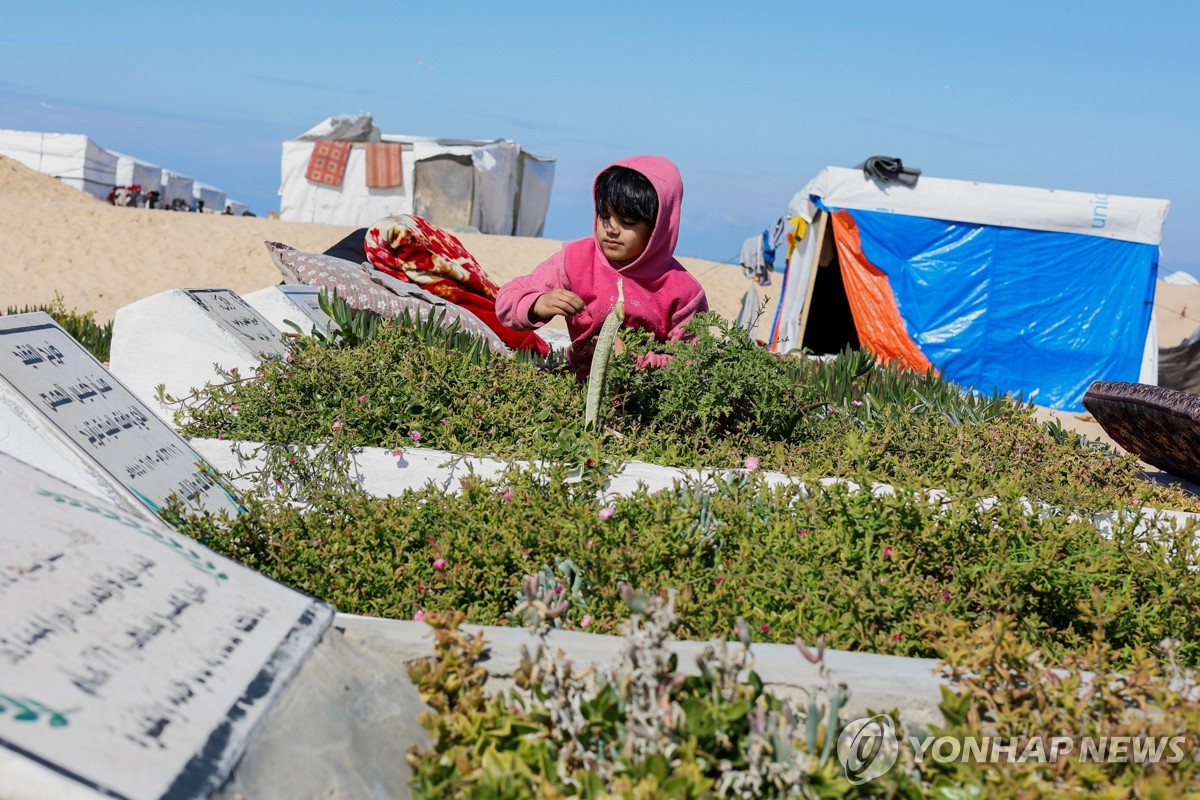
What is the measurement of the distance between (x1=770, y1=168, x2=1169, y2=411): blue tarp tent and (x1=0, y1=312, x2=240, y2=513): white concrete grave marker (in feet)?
27.3

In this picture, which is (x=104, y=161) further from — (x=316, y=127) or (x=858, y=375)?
(x=858, y=375)

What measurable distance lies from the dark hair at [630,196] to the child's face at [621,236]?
0.09ft

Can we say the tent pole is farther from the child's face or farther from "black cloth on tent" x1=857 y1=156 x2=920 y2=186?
the child's face

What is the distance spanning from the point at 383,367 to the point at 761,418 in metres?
1.63

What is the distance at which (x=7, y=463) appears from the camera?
200cm

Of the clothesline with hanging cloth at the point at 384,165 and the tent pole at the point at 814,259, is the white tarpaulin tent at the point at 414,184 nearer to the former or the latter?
the clothesline with hanging cloth at the point at 384,165

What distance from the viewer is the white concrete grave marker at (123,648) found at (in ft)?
4.40

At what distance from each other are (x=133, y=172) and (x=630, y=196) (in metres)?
32.5

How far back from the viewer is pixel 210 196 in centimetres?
4138

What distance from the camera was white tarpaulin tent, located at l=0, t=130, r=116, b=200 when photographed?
29.9 m

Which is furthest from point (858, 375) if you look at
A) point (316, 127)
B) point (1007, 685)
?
point (316, 127)

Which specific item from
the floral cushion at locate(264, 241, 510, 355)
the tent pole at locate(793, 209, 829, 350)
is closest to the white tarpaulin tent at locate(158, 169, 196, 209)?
the tent pole at locate(793, 209, 829, 350)

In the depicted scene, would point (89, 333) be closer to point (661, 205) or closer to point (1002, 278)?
point (661, 205)

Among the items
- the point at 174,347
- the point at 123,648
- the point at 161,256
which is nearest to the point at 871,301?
the point at 174,347
